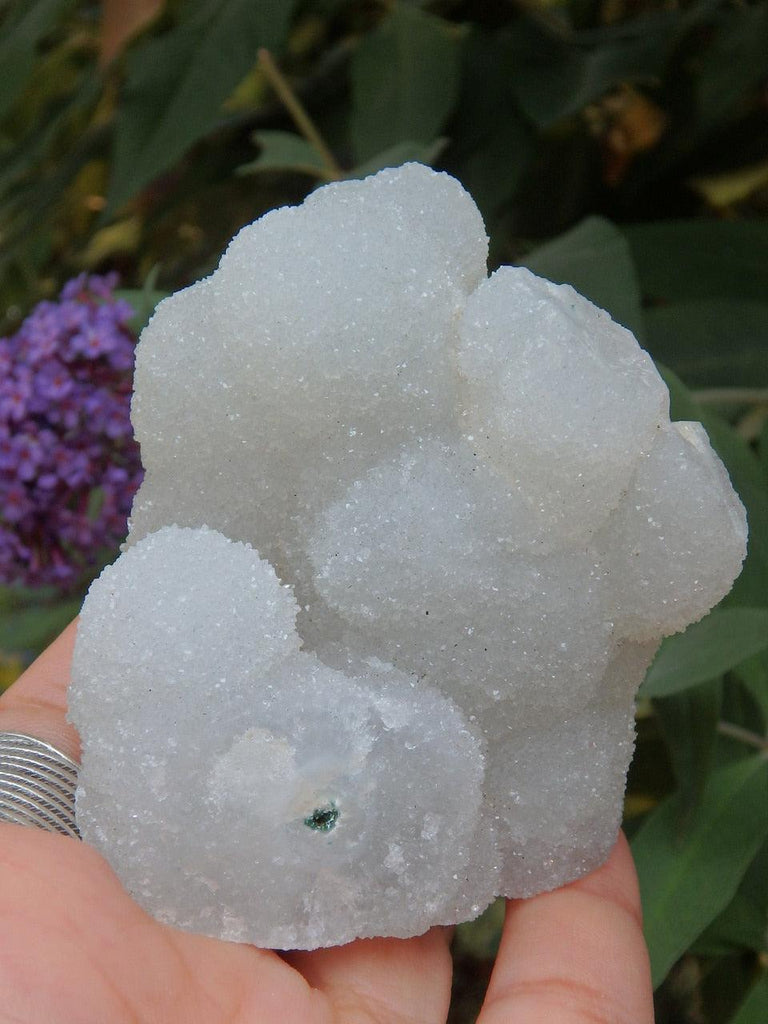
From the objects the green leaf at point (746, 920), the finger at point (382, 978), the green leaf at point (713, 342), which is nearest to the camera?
the finger at point (382, 978)

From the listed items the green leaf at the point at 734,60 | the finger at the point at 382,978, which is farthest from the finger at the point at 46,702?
the green leaf at the point at 734,60

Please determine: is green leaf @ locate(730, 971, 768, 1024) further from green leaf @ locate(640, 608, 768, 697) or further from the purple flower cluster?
the purple flower cluster

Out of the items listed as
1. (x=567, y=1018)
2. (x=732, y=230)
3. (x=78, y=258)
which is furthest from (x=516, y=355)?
(x=78, y=258)

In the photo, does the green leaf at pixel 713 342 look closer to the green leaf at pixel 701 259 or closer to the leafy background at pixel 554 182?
the leafy background at pixel 554 182

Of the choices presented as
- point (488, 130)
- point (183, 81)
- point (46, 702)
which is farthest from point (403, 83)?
point (46, 702)

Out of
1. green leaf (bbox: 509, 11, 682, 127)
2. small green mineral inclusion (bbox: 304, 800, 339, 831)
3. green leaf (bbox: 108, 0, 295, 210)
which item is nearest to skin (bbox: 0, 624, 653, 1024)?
small green mineral inclusion (bbox: 304, 800, 339, 831)

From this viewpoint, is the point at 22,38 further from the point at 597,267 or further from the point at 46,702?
the point at 46,702

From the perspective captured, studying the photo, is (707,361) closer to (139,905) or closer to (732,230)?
(732,230)
